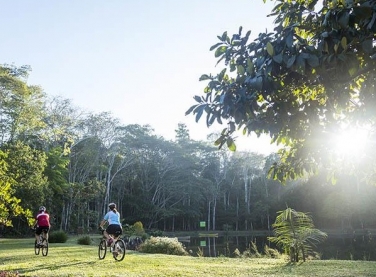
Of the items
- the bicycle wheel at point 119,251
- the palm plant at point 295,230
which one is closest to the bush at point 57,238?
the bicycle wheel at point 119,251

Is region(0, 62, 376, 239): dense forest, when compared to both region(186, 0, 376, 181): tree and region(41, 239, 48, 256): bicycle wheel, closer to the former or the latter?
region(41, 239, 48, 256): bicycle wheel

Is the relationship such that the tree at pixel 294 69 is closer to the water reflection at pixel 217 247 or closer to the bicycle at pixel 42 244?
the bicycle at pixel 42 244

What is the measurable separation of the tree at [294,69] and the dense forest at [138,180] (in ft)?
62.4

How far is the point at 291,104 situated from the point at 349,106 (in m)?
1.45

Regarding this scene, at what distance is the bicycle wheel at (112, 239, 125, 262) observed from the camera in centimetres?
790

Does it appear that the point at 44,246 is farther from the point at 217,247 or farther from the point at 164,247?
the point at 217,247

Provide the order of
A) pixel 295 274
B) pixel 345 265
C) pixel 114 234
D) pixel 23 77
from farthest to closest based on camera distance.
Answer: pixel 23 77 → pixel 114 234 → pixel 345 265 → pixel 295 274

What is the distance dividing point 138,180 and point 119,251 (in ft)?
101

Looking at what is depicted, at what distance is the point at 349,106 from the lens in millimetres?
4207

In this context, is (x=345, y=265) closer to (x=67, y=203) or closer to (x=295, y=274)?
(x=295, y=274)

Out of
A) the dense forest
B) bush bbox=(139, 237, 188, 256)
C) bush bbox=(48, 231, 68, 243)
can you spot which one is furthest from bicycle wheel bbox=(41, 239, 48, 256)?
the dense forest

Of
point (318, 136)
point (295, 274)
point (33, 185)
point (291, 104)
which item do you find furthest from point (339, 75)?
point (33, 185)

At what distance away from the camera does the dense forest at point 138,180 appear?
23.0 meters

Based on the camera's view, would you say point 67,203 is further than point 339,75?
Yes
